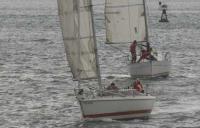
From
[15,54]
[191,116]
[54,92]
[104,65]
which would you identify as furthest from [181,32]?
[191,116]

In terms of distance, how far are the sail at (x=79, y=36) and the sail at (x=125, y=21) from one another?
2068 cm

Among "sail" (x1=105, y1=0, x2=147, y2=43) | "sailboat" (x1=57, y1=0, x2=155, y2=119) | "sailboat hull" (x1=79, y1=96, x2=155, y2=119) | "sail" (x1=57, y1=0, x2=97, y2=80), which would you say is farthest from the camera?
"sail" (x1=105, y1=0, x2=147, y2=43)

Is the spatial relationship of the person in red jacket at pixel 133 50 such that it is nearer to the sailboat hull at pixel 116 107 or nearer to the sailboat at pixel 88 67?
the sailboat hull at pixel 116 107

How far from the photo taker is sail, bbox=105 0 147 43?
63312 mm

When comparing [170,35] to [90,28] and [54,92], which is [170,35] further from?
[90,28]

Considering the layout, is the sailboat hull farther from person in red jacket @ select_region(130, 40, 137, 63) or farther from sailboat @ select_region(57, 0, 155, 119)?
person in red jacket @ select_region(130, 40, 137, 63)

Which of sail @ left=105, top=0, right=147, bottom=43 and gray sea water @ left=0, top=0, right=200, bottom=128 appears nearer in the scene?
gray sea water @ left=0, top=0, right=200, bottom=128

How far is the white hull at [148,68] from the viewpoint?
64.4 metres

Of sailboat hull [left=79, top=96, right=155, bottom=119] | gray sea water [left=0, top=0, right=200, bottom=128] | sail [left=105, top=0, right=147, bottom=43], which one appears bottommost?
gray sea water [left=0, top=0, right=200, bottom=128]

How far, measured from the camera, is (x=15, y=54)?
94.9m

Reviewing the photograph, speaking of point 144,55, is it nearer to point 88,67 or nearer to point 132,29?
point 132,29

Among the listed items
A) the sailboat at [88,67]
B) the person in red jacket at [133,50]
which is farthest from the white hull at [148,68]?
the sailboat at [88,67]

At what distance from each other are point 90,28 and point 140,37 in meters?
24.8

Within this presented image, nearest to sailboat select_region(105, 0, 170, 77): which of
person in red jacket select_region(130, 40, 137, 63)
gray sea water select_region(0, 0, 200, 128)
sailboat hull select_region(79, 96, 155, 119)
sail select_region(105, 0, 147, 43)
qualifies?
sail select_region(105, 0, 147, 43)
